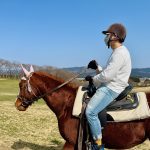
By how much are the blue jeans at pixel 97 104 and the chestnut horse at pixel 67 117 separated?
365mm

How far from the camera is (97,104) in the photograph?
7203 millimetres

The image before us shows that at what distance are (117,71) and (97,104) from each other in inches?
27.0

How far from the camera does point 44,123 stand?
16.1 m

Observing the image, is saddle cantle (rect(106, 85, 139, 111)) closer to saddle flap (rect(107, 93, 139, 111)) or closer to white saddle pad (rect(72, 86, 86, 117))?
saddle flap (rect(107, 93, 139, 111))

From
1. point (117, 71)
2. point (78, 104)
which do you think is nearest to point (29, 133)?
point (78, 104)

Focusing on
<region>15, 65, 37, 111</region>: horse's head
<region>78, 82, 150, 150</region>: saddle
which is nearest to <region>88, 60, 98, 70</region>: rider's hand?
<region>78, 82, 150, 150</region>: saddle

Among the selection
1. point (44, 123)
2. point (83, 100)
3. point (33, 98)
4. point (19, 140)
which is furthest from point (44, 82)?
point (44, 123)

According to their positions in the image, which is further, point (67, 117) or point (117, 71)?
point (67, 117)

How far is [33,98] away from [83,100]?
1.08 metres

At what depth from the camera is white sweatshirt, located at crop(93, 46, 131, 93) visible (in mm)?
7020

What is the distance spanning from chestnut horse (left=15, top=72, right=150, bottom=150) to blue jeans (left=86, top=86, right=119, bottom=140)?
14.4 inches

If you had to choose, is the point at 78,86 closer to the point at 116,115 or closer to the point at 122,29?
the point at 116,115

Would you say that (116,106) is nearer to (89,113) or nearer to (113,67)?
(89,113)

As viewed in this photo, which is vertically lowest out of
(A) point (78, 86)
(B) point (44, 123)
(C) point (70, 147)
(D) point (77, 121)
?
(B) point (44, 123)
